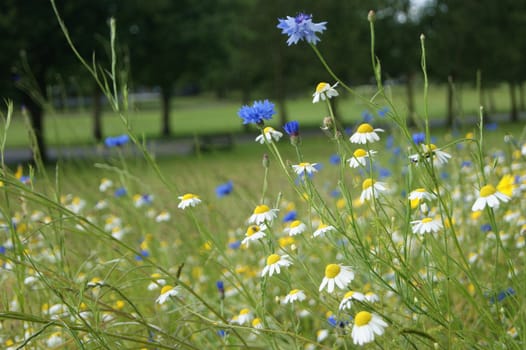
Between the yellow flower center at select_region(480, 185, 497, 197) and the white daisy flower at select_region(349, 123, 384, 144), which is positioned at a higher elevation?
the white daisy flower at select_region(349, 123, 384, 144)

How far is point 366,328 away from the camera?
3.42 ft

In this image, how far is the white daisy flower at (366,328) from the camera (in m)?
1.02

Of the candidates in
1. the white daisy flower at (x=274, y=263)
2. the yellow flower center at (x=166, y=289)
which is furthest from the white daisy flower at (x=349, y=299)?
the yellow flower center at (x=166, y=289)

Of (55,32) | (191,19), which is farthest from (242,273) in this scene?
(191,19)

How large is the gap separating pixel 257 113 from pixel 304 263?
31.7 inches

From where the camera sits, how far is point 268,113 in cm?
137

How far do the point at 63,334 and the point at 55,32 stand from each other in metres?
13.4

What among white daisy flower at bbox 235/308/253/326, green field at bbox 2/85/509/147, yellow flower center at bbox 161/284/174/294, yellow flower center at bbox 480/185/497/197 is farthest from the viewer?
green field at bbox 2/85/509/147

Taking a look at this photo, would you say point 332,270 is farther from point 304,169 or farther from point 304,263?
point 304,263

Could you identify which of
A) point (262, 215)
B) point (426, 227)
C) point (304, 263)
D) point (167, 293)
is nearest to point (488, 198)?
point (426, 227)

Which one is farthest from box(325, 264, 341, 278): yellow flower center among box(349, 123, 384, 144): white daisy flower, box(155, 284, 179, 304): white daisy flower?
box(155, 284, 179, 304): white daisy flower

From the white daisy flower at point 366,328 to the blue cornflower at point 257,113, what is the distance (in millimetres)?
476

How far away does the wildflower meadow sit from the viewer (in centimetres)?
124

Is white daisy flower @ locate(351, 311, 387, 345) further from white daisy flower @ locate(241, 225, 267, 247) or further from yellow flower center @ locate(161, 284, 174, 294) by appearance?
yellow flower center @ locate(161, 284, 174, 294)
